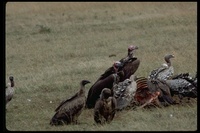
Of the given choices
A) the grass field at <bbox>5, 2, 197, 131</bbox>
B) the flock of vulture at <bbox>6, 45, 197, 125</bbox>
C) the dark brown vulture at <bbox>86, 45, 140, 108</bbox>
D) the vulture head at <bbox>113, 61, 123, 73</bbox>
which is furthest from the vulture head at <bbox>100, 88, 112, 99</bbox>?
the vulture head at <bbox>113, 61, 123, 73</bbox>

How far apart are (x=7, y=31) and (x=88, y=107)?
44.1ft

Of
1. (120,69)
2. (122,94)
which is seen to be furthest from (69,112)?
(120,69)

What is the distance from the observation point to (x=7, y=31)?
2273 cm

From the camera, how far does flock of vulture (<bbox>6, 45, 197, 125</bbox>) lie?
860cm

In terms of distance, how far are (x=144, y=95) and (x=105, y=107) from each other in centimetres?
132

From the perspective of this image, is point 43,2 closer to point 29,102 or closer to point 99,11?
point 99,11

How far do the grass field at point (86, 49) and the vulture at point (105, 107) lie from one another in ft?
0.51

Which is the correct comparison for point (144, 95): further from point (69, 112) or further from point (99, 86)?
point (69, 112)

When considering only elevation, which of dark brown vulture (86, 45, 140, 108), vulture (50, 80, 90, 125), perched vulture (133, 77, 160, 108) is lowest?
vulture (50, 80, 90, 125)

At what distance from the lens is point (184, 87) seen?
9.55m

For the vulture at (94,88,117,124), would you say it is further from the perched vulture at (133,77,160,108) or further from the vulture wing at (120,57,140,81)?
the vulture wing at (120,57,140,81)

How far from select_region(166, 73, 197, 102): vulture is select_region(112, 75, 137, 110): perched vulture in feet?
2.30

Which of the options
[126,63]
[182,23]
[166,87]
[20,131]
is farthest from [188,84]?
[182,23]

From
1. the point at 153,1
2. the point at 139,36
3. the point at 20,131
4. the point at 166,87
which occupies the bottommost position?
the point at 20,131
